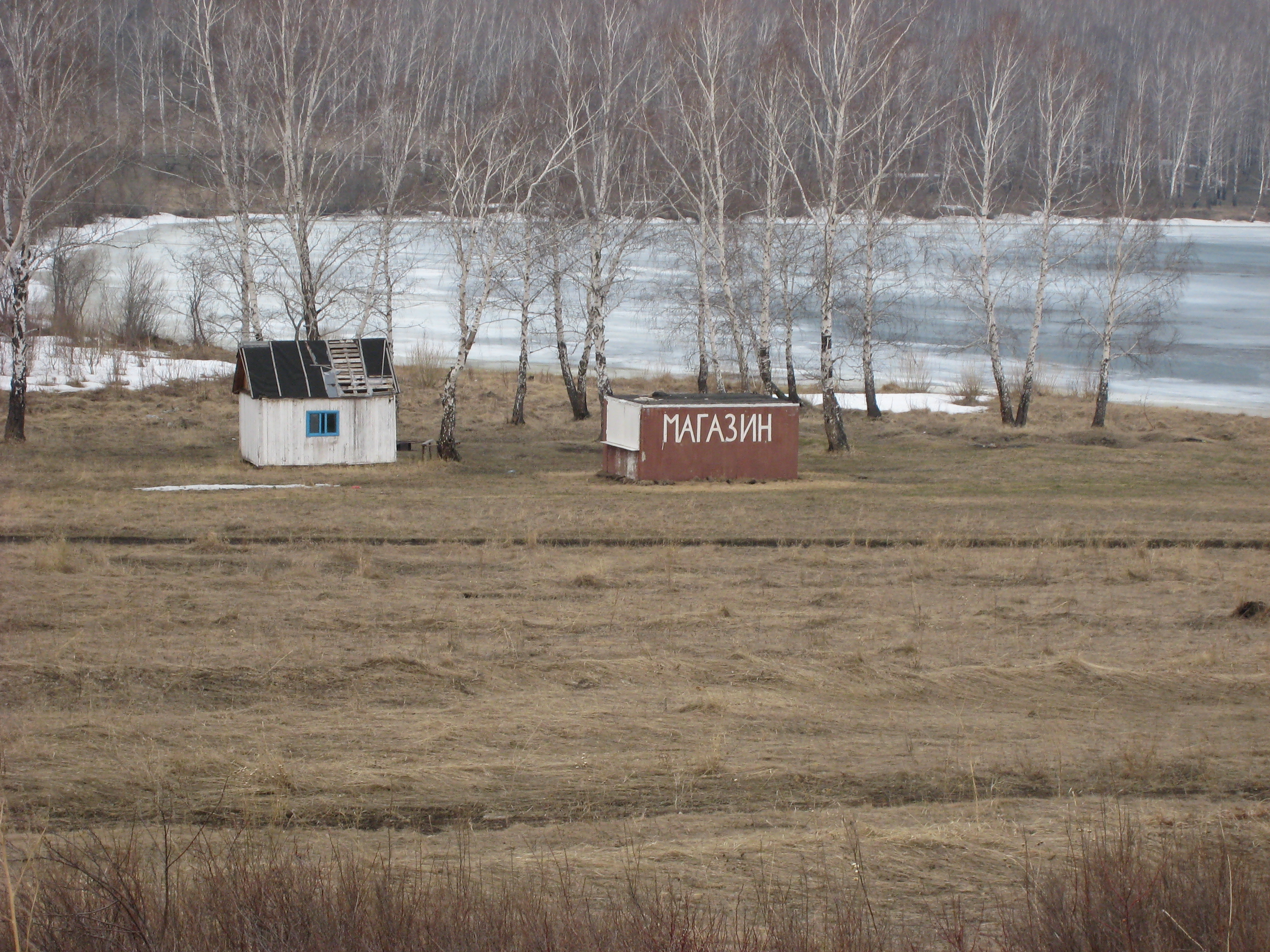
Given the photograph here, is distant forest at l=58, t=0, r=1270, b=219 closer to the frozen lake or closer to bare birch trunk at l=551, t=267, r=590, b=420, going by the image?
the frozen lake

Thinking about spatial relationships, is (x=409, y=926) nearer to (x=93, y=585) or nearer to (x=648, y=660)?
(x=648, y=660)

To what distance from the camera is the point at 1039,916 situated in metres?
5.25

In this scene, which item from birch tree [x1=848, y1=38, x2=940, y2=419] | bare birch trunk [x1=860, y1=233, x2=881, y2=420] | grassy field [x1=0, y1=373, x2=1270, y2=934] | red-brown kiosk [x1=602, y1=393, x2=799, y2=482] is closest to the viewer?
grassy field [x1=0, y1=373, x2=1270, y2=934]

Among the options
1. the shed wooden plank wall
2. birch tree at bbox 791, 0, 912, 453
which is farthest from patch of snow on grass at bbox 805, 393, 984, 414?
the shed wooden plank wall

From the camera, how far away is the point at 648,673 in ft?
35.7

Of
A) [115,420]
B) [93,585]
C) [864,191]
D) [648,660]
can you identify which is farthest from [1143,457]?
[115,420]

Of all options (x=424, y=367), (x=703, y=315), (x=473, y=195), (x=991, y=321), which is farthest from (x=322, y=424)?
(x=991, y=321)

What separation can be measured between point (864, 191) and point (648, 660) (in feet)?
71.1

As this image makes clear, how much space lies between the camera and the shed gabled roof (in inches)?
1108

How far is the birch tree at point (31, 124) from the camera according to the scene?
27.8 meters

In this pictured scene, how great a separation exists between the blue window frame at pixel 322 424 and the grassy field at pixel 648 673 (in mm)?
5321

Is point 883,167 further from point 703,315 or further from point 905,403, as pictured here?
point 905,403

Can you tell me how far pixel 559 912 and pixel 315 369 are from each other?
24.9 meters

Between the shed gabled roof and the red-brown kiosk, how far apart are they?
617 centimetres
